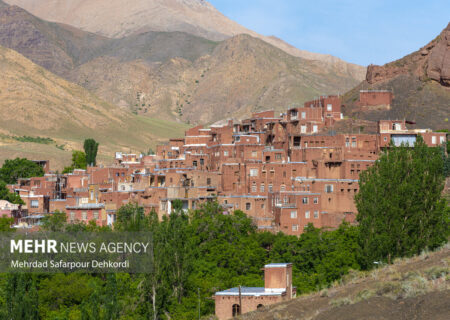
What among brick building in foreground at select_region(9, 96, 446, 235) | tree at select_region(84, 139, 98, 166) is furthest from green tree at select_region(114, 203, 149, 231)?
tree at select_region(84, 139, 98, 166)

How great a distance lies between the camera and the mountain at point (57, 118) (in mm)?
156625

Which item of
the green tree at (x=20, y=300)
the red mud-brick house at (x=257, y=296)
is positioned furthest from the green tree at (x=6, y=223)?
the red mud-brick house at (x=257, y=296)

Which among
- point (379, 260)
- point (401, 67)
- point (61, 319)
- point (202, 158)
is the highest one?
point (401, 67)

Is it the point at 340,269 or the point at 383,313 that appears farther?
the point at 340,269

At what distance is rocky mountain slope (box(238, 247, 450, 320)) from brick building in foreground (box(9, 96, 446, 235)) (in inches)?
1035

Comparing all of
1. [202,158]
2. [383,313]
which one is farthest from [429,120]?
[383,313]

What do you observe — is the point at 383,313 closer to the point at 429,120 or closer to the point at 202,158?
the point at 202,158

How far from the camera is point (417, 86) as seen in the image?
88938mm

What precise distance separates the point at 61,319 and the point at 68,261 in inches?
335

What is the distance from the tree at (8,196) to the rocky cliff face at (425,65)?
4019cm

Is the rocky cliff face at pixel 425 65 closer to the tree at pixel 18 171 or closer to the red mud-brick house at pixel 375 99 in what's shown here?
the red mud-brick house at pixel 375 99

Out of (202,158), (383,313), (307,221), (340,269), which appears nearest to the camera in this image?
(383,313)

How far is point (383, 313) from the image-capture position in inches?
968

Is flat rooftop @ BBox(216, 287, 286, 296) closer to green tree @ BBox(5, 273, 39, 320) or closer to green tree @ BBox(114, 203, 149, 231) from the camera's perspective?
green tree @ BBox(5, 273, 39, 320)
